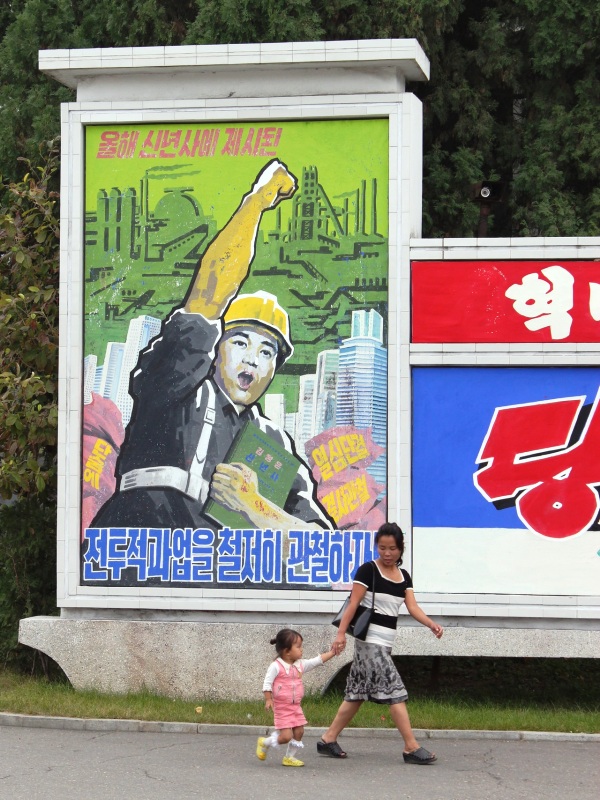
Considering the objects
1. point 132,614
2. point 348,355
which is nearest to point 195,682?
point 132,614

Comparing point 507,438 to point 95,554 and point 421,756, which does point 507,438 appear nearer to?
point 421,756

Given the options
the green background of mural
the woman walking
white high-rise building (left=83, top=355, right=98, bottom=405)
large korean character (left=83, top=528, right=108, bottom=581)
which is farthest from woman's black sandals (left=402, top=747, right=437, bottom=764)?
white high-rise building (left=83, top=355, right=98, bottom=405)

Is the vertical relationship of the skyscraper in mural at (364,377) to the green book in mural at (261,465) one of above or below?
above

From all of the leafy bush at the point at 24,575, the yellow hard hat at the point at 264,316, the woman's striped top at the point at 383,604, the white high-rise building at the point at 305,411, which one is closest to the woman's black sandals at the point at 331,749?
the woman's striped top at the point at 383,604

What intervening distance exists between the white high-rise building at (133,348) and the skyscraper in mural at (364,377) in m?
1.77

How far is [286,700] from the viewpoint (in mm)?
8445

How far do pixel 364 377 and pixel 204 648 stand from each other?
282cm

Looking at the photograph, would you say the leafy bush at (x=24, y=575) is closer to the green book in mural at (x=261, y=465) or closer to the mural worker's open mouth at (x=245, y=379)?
the green book in mural at (x=261, y=465)

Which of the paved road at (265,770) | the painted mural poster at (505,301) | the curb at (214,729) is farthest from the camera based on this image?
the painted mural poster at (505,301)

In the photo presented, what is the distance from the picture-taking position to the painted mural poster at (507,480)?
1088cm

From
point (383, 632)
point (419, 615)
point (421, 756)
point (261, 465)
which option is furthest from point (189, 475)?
point (421, 756)

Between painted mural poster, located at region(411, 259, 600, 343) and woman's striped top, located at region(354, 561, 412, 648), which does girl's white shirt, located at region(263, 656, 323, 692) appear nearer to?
woman's striped top, located at region(354, 561, 412, 648)

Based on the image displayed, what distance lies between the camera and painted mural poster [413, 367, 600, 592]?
35.7ft

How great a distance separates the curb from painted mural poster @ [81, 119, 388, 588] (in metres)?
1.44
